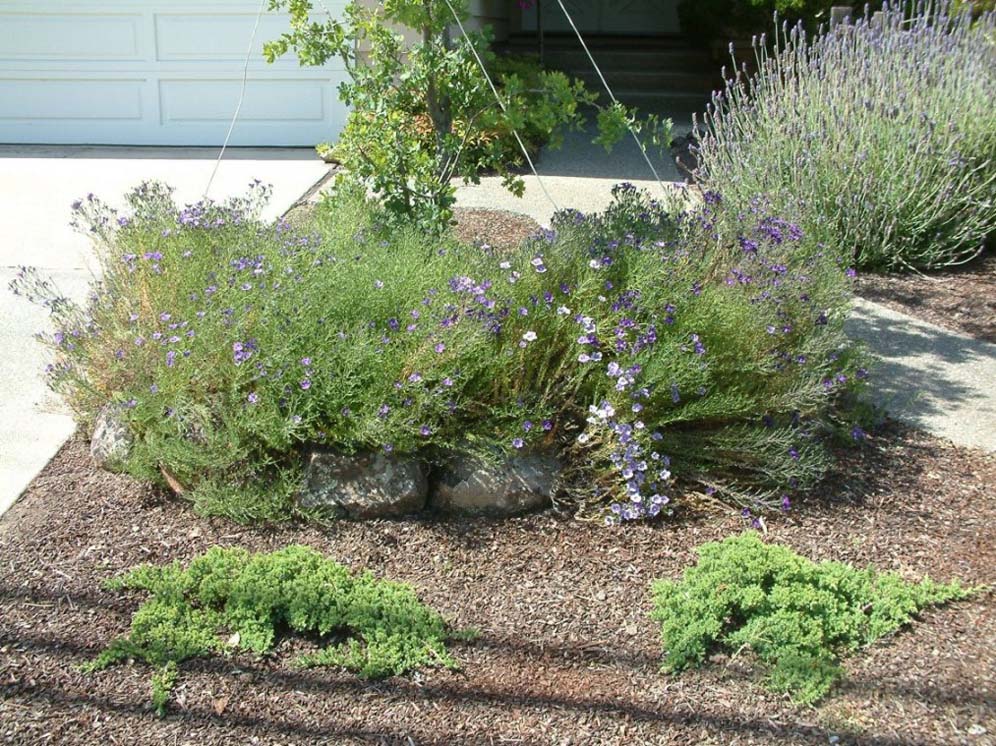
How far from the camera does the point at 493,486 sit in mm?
3932

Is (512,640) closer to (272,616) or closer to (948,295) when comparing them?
(272,616)

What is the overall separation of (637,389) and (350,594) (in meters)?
1.25

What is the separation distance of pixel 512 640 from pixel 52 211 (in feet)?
18.5

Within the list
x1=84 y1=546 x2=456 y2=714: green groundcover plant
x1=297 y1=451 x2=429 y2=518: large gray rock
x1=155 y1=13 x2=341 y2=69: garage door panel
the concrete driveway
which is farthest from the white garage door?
x1=84 y1=546 x2=456 y2=714: green groundcover plant

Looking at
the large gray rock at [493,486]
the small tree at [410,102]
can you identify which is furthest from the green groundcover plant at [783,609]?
the small tree at [410,102]

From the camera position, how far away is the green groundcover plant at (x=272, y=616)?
10.5 feet

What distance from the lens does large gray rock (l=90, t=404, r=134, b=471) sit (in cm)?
406

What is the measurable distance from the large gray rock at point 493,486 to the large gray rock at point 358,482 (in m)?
0.15

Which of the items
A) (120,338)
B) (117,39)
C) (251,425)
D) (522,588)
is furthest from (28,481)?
(117,39)

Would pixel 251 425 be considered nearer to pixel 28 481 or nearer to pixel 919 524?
pixel 28 481

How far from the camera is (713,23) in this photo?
11.3m

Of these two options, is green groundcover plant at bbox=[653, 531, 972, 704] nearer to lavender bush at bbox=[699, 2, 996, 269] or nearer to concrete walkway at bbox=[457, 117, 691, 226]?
lavender bush at bbox=[699, 2, 996, 269]

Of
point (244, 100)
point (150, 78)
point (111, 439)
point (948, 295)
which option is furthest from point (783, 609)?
point (150, 78)

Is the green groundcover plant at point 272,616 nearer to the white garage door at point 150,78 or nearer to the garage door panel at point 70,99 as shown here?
the white garage door at point 150,78
